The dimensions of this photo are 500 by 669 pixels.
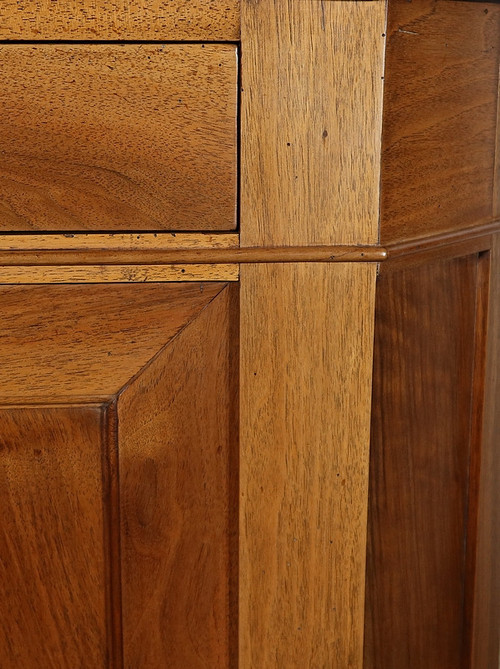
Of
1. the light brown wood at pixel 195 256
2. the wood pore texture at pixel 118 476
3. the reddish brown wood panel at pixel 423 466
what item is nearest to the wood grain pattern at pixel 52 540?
the wood pore texture at pixel 118 476

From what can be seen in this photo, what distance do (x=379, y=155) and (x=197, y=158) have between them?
4.7 inches

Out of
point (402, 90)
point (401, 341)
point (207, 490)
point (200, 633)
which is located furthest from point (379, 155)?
point (200, 633)

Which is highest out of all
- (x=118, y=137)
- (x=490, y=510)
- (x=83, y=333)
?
(x=118, y=137)

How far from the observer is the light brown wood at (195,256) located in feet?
1.83

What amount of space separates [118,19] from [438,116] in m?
0.25

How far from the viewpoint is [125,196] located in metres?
0.56

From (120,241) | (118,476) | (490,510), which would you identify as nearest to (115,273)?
(120,241)

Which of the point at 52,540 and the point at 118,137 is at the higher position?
the point at 118,137

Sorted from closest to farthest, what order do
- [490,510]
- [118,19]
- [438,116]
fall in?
[118,19] → [438,116] → [490,510]

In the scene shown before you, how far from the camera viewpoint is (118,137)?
55 centimetres

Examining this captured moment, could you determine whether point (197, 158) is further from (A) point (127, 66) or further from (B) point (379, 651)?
(B) point (379, 651)

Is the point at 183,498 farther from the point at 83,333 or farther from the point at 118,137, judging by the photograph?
the point at 118,137

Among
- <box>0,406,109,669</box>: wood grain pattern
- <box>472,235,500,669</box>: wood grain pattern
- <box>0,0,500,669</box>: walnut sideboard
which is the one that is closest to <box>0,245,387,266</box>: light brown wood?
<box>0,0,500,669</box>: walnut sideboard

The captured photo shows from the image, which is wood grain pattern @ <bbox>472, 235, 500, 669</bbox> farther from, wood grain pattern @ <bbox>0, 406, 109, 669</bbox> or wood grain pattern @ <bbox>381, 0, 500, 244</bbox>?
wood grain pattern @ <bbox>0, 406, 109, 669</bbox>
